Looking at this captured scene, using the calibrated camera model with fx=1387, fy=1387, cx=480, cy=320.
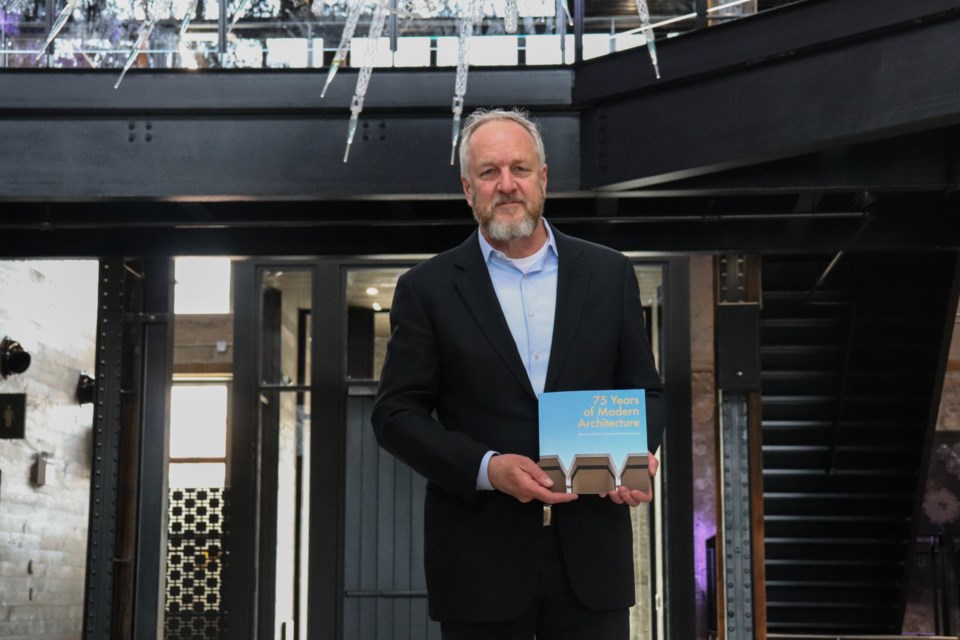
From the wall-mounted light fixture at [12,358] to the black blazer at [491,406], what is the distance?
9979 millimetres

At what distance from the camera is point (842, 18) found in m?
5.53

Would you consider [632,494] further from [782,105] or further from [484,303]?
[782,105]

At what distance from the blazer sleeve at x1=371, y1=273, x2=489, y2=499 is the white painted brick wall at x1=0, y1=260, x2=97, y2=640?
991 cm

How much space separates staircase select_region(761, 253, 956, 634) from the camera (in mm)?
9539

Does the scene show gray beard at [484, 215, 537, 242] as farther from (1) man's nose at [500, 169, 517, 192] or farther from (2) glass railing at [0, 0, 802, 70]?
(2) glass railing at [0, 0, 802, 70]

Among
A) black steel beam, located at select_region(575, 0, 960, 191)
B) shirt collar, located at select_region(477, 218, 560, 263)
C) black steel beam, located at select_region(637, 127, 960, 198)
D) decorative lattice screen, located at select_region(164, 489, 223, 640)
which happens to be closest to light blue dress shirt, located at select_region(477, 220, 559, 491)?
shirt collar, located at select_region(477, 218, 560, 263)

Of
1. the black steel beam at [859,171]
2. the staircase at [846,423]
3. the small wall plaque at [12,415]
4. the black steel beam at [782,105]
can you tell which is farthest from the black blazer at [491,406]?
the small wall plaque at [12,415]

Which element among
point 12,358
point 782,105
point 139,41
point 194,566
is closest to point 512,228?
point 139,41

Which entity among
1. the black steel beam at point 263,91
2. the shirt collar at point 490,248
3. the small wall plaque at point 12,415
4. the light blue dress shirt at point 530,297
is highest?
the black steel beam at point 263,91

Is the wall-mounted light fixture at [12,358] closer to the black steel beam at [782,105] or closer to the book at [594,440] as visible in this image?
the black steel beam at [782,105]

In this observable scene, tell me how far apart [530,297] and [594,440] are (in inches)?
13.4

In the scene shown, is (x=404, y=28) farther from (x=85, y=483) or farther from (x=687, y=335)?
(x=85, y=483)

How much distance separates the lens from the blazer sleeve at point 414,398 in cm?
213

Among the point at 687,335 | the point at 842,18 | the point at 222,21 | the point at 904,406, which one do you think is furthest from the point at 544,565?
the point at 904,406
